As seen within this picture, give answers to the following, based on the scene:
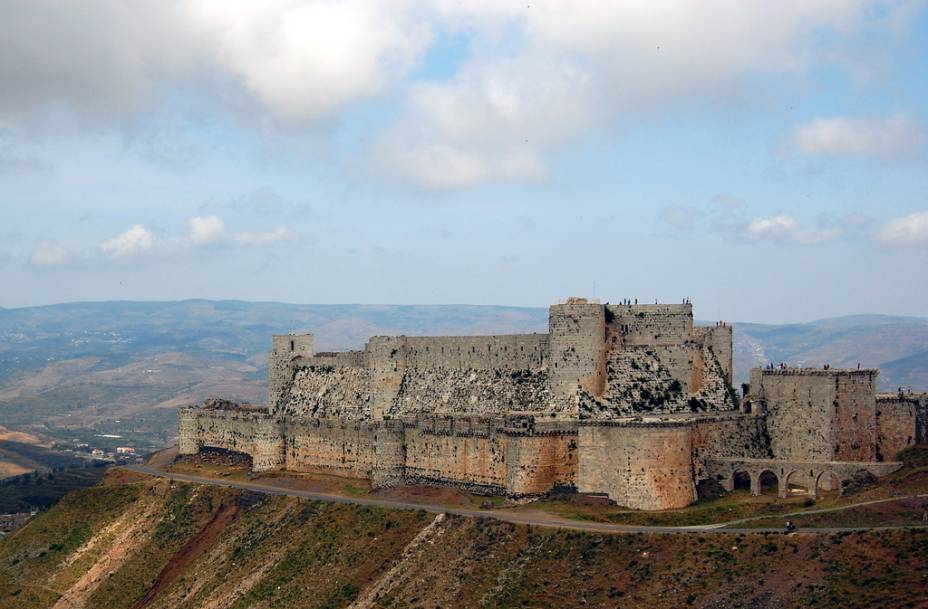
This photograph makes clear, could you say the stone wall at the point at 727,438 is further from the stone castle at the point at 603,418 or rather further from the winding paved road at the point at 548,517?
the winding paved road at the point at 548,517

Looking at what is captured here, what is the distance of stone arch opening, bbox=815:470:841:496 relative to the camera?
2965 inches

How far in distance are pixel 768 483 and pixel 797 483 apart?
2.45 metres

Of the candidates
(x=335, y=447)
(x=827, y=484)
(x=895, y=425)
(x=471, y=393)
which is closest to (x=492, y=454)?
(x=471, y=393)

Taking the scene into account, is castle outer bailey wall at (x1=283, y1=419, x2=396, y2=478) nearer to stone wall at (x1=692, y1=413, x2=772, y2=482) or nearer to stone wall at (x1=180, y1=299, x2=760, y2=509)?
stone wall at (x1=180, y1=299, x2=760, y2=509)

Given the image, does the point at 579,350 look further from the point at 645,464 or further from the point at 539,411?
the point at 645,464

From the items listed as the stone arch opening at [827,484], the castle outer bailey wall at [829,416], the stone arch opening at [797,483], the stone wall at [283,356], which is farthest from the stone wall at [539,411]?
the stone wall at [283,356]

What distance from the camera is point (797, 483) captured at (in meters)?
77.9

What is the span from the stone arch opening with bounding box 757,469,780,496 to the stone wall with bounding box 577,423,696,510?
437cm

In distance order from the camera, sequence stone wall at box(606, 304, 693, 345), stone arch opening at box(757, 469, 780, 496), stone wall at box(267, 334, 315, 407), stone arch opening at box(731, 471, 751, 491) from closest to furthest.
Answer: stone arch opening at box(757, 469, 780, 496) → stone arch opening at box(731, 471, 751, 491) → stone wall at box(606, 304, 693, 345) → stone wall at box(267, 334, 315, 407)

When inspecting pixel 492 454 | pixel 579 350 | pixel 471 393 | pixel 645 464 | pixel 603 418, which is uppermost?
pixel 579 350

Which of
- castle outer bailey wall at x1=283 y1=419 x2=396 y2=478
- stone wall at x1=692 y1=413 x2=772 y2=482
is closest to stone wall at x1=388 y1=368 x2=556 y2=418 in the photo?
castle outer bailey wall at x1=283 y1=419 x2=396 y2=478

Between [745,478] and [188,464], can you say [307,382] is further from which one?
[745,478]

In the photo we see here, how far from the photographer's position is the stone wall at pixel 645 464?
74.9 meters

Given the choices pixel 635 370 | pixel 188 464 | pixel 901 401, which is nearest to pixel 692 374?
pixel 635 370
